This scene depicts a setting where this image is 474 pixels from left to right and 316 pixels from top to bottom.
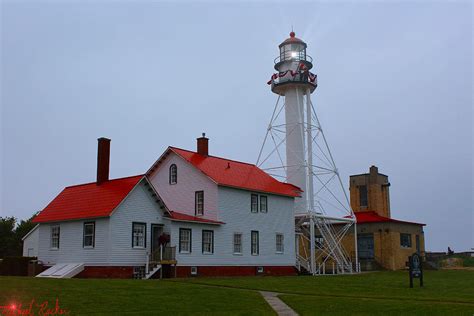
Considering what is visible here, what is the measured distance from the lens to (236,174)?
38.6 m

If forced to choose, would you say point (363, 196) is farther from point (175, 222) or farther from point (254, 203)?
point (175, 222)

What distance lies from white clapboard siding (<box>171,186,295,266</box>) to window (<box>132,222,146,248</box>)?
68.7 inches

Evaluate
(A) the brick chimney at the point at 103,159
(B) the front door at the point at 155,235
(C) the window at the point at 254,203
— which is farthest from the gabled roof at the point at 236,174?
(A) the brick chimney at the point at 103,159

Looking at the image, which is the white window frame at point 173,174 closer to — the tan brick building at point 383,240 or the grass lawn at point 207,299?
the grass lawn at point 207,299

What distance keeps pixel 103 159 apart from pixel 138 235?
5.45 m

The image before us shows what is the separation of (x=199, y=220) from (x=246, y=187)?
182 inches

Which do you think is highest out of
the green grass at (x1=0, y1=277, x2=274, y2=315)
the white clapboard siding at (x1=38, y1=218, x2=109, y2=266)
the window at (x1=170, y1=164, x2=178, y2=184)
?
the window at (x1=170, y1=164, x2=178, y2=184)

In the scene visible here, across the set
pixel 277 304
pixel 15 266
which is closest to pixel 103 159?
pixel 15 266

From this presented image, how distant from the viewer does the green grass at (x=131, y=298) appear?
15922mm

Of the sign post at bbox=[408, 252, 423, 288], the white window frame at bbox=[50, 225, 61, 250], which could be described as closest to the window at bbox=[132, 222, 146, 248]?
the white window frame at bbox=[50, 225, 61, 250]

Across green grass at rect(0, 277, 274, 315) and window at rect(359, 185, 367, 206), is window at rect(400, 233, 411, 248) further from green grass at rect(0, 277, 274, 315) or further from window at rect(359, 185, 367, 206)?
green grass at rect(0, 277, 274, 315)

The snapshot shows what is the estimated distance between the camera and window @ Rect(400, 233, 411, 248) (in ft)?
163

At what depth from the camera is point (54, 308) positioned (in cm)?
1519

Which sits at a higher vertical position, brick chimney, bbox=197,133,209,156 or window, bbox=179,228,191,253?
brick chimney, bbox=197,133,209,156
